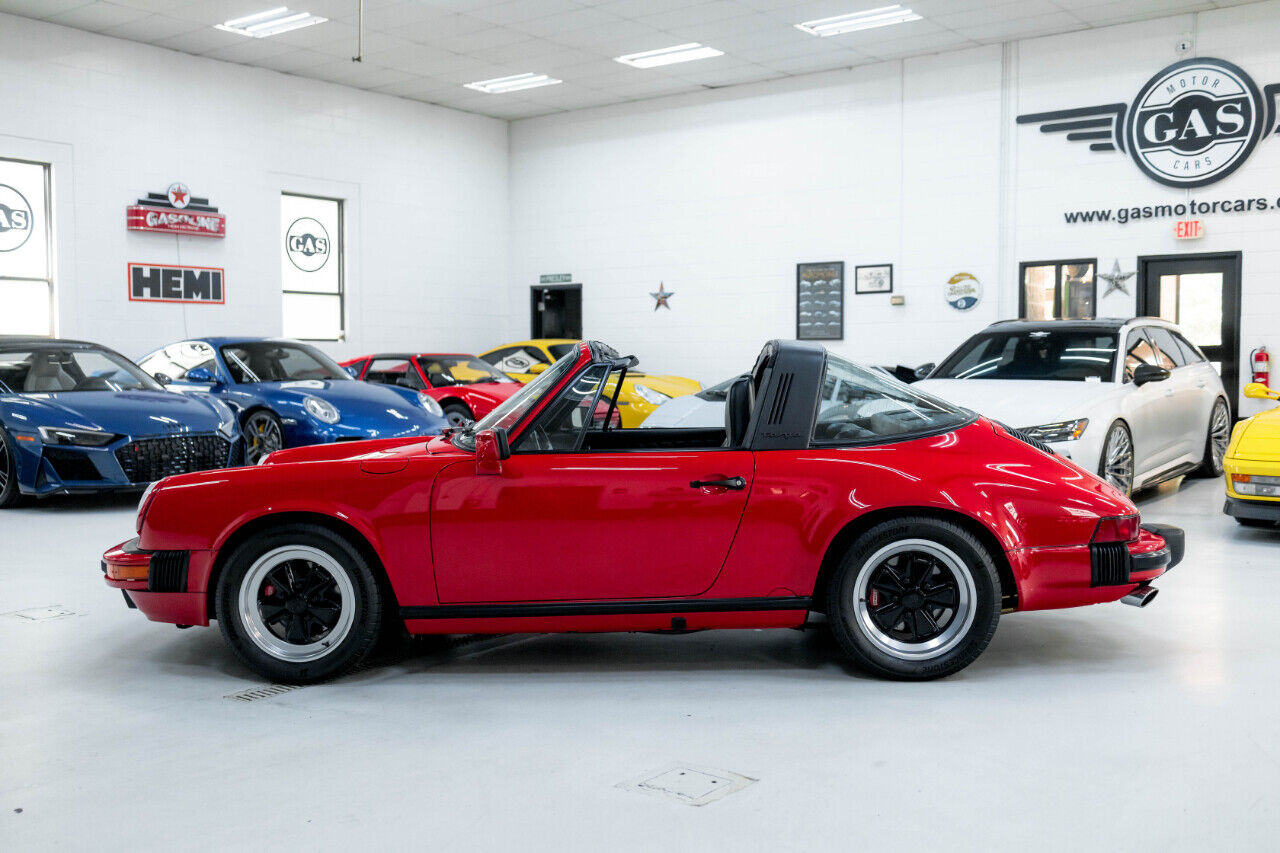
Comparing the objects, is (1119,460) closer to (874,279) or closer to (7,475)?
(7,475)

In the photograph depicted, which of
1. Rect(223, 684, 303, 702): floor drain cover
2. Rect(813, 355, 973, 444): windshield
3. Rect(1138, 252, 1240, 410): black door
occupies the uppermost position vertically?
Rect(1138, 252, 1240, 410): black door

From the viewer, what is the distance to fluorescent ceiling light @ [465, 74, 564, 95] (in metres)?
16.2

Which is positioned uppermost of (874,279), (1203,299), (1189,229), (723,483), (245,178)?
(245,178)

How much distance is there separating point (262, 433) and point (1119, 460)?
660cm

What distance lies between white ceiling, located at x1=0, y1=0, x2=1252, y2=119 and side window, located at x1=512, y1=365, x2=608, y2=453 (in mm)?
9917

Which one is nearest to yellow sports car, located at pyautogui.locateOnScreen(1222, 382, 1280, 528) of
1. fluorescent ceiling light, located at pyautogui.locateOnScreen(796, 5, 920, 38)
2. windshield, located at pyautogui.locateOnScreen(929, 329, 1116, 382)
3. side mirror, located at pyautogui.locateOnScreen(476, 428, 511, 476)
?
windshield, located at pyautogui.locateOnScreen(929, 329, 1116, 382)

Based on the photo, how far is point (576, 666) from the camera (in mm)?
3961

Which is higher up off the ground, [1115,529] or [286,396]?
[286,396]

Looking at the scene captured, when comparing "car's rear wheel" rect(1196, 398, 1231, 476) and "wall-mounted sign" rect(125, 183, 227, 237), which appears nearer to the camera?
"car's rear wheel" rect(1196, 398, 1231, 476)

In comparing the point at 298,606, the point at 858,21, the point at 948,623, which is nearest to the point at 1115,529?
the point at 948,623

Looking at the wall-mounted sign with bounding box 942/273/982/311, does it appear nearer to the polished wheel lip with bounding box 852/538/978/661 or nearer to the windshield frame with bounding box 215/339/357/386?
the windshield frame with bounding box 215/339/357/386

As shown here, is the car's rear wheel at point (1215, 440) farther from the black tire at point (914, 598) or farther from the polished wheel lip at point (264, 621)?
the polished wheel lip at point (264, 621)

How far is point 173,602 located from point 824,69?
13688 millimetres

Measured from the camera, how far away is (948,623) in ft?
12.2
